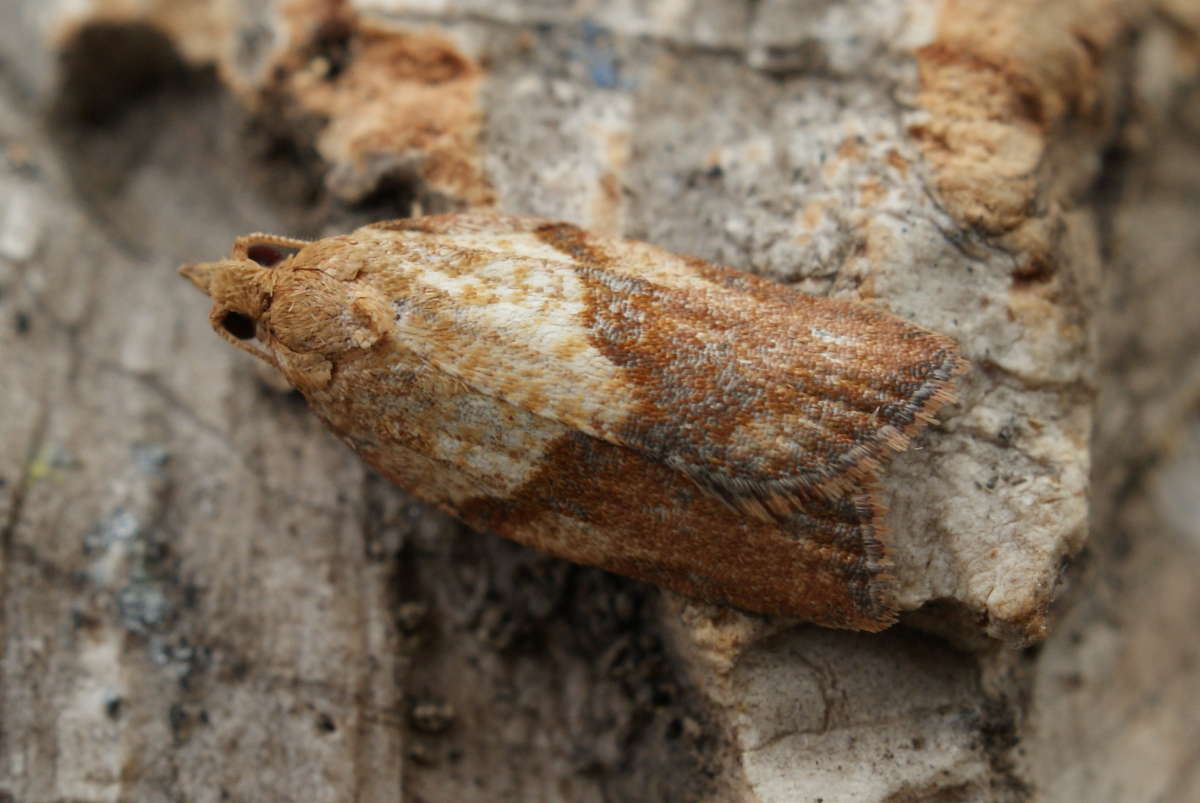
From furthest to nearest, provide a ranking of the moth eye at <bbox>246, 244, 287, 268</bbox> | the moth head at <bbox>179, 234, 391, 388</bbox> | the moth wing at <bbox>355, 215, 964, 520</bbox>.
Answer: the moth eye at <bbox>246, 244, 287, 268</bbox> < the moth head at <bbox>179, 234, 391, 388</bbox> < the moth wing at <bbox>355, 215, 964, 520</bbox>

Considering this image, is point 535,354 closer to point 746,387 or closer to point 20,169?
point 746,387

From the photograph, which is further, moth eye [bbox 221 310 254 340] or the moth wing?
moth eye [bbox 221 310 254 340]

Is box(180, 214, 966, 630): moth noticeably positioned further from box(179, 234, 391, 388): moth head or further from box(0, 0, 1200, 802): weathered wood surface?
box(0, 0, 1200, 802): weathered wood surface

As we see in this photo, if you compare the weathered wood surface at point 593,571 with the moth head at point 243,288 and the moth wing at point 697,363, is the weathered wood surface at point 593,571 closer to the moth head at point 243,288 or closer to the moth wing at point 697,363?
the moth wing at point 697,363

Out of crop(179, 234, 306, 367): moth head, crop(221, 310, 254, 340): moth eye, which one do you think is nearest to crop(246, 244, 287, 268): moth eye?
crop(179, 234, 306, 367): moth head

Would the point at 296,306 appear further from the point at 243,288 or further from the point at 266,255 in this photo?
the point at 266,255

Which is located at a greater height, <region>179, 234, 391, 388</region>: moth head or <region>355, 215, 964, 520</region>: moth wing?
<region>355, 215, 964, 520</region>: moth wing
